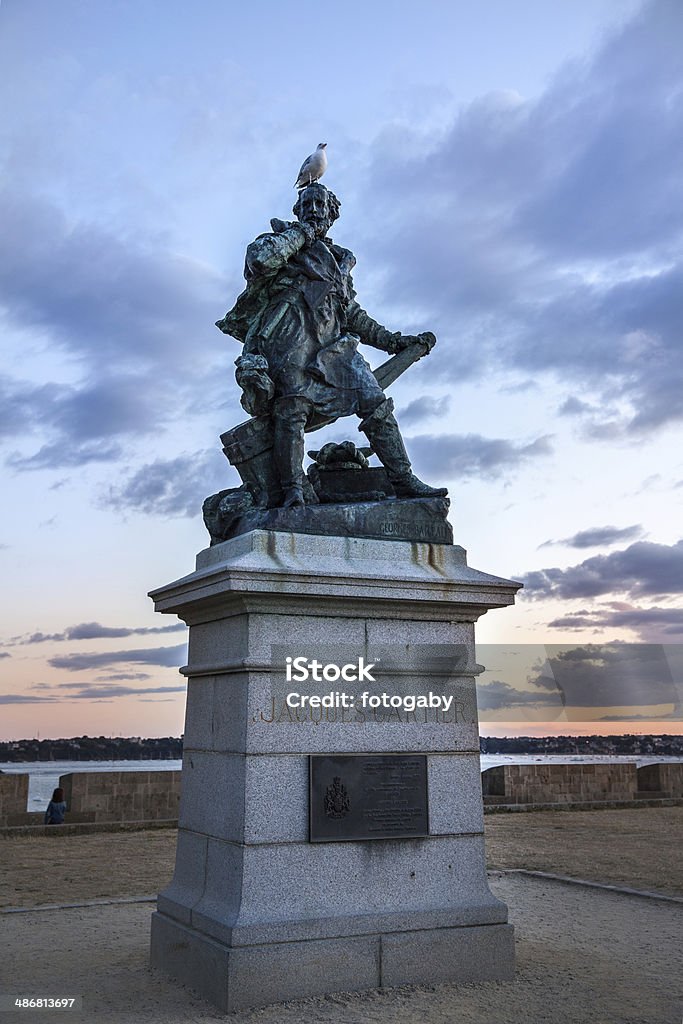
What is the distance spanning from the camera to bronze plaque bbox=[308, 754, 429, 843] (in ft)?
18.3

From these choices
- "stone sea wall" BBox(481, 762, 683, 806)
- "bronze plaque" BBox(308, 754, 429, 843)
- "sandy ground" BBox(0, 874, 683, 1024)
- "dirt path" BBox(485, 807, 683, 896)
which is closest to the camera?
"sandy ground" BBox(0, 874, 683, 1024)

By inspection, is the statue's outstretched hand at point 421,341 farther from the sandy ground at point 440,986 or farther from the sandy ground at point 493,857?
the sandy ground at point 493,857

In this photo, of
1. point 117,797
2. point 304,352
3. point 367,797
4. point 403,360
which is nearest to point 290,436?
point 304,352

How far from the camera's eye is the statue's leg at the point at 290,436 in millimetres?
6586

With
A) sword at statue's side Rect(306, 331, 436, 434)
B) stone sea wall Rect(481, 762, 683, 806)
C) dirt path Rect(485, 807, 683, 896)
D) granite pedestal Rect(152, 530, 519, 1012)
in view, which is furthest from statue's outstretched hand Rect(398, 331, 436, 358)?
stone sea wall Rect(481, 762, 683, 806)

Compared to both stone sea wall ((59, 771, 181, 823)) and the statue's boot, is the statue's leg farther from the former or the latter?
stone sea wall ((59, 771, 181, 823))

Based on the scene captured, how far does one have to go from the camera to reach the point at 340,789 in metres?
5.63

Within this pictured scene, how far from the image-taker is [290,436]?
6.63 metres

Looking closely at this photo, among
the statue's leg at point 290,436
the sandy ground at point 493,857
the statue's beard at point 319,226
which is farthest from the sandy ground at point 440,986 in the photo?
the statue's beard at point 319,226

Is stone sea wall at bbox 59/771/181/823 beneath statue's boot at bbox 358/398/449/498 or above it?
beneath

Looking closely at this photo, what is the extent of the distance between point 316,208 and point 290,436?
1801 mm

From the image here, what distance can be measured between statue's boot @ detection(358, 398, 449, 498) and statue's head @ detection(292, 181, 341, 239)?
1.43m

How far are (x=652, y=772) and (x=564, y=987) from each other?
55.3 ft

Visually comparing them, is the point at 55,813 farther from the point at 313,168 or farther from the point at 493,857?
the point at 313,168
